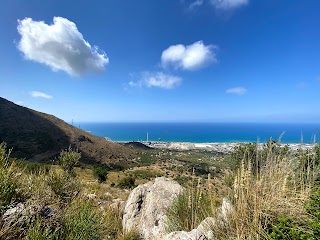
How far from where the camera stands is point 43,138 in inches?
2115

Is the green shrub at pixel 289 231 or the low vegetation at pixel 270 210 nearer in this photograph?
the green shrub at pixel 289 231

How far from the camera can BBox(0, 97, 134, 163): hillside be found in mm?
48438

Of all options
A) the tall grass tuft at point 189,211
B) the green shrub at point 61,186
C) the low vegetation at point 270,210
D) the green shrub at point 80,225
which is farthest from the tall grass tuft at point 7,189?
the low vegetation at point 270,210

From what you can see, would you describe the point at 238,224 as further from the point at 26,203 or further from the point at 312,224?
the point at 26,203

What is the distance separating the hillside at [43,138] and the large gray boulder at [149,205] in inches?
1669

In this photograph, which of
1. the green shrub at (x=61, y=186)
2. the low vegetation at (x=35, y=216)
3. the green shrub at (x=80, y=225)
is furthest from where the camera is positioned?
the green shrub at (x=61, y=186)

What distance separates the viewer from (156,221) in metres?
6.79

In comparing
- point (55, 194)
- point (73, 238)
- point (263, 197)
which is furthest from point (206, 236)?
point (55, 194)

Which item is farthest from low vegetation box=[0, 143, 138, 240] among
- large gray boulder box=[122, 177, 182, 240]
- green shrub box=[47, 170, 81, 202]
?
large gray boulder box=[122, 177, 182, 240]

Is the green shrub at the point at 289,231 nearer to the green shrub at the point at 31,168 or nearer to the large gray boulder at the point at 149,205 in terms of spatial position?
the large gray boulder at the point at 149,205

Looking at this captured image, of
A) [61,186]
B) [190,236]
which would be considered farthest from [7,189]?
[190,236]

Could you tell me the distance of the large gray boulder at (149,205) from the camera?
675 cm

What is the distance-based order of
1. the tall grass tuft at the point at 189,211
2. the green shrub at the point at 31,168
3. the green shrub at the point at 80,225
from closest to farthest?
the green shrub at the point at 80,225 → the tall grass tuft at the point at 189,211 → the green shrub at the point at 31,168

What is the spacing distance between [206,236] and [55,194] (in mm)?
3414
